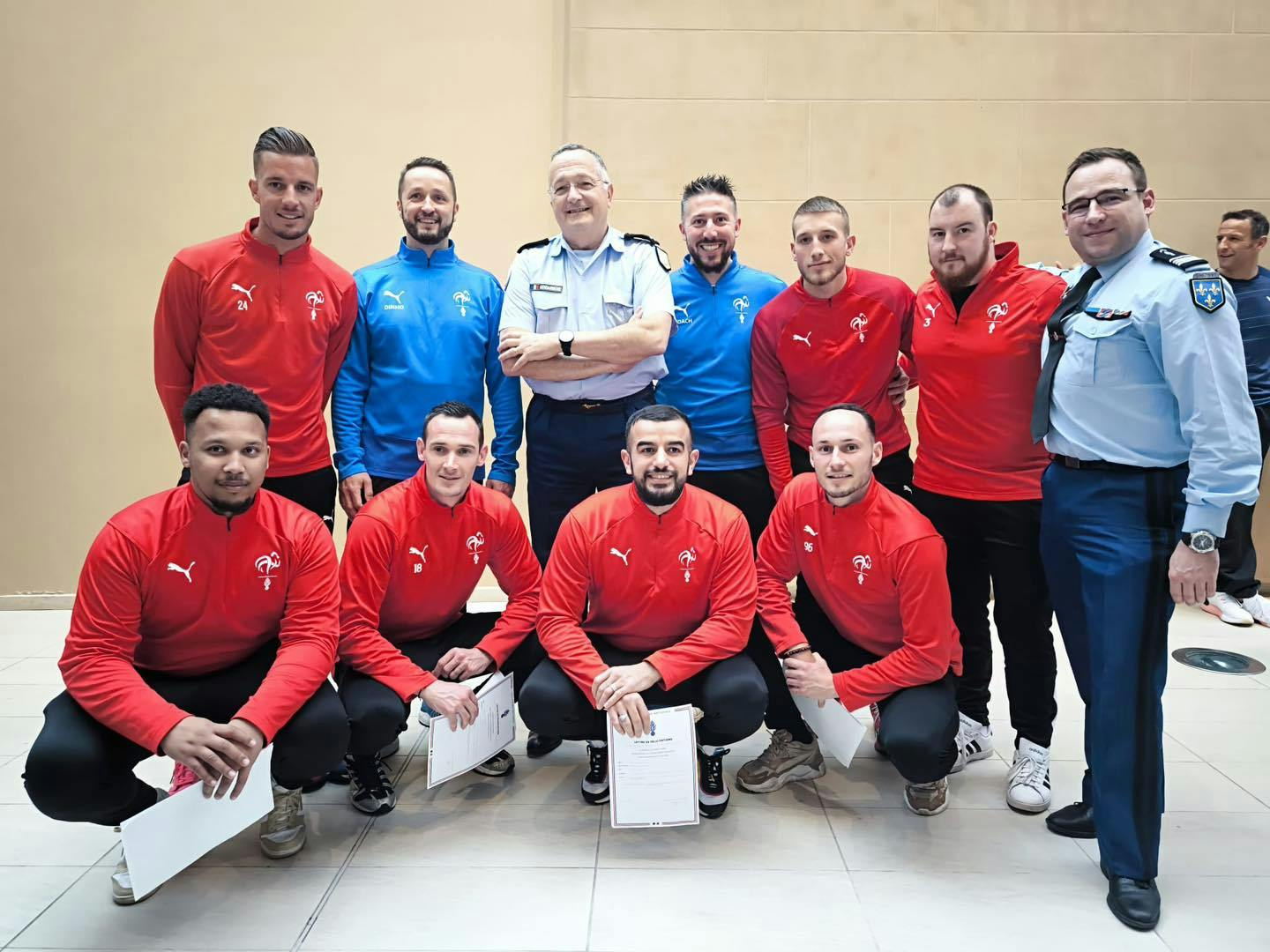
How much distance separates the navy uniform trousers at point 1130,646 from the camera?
2109 mm

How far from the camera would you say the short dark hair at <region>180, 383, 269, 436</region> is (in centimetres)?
227

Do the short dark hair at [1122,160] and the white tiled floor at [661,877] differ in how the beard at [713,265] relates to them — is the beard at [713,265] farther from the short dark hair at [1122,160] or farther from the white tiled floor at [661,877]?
the white tiled floor at [661,877]

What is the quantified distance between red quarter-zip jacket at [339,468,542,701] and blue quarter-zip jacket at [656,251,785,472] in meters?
0.74

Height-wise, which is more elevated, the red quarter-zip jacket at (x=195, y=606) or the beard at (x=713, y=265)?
the beard at (x=713, y=265)

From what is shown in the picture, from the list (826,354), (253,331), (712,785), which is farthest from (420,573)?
(826,354)

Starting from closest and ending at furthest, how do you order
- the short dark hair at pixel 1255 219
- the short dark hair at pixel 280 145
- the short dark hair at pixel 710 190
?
→ the short dark hair at pixel 280 145 < the short dark hair at pixel 710 190 < the short dark hair at pixel 1255 219

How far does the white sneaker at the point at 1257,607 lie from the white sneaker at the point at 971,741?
2429mm

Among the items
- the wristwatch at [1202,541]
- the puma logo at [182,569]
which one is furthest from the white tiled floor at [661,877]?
the wristwatch at [1202,541]

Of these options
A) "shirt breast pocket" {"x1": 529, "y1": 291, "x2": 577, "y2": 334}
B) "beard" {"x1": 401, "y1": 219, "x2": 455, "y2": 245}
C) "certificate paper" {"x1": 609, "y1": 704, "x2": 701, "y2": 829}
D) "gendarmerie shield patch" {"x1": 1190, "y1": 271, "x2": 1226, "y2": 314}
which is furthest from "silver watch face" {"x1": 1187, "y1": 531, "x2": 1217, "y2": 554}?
"beard" {"x1": 401, "y1": 219, "x2": 455, "y2": 245}

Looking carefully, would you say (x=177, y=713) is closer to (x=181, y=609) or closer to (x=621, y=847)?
(x=181, y=609)

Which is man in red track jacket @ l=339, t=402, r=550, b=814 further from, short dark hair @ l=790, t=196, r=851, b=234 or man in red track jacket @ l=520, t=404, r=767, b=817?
short dark hair @ l=790, t=196, r=851, b=234

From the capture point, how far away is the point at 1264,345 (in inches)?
162

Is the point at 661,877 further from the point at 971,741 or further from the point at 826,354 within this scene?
the point at 826,354

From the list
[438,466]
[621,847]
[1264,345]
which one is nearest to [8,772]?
[438,466]
